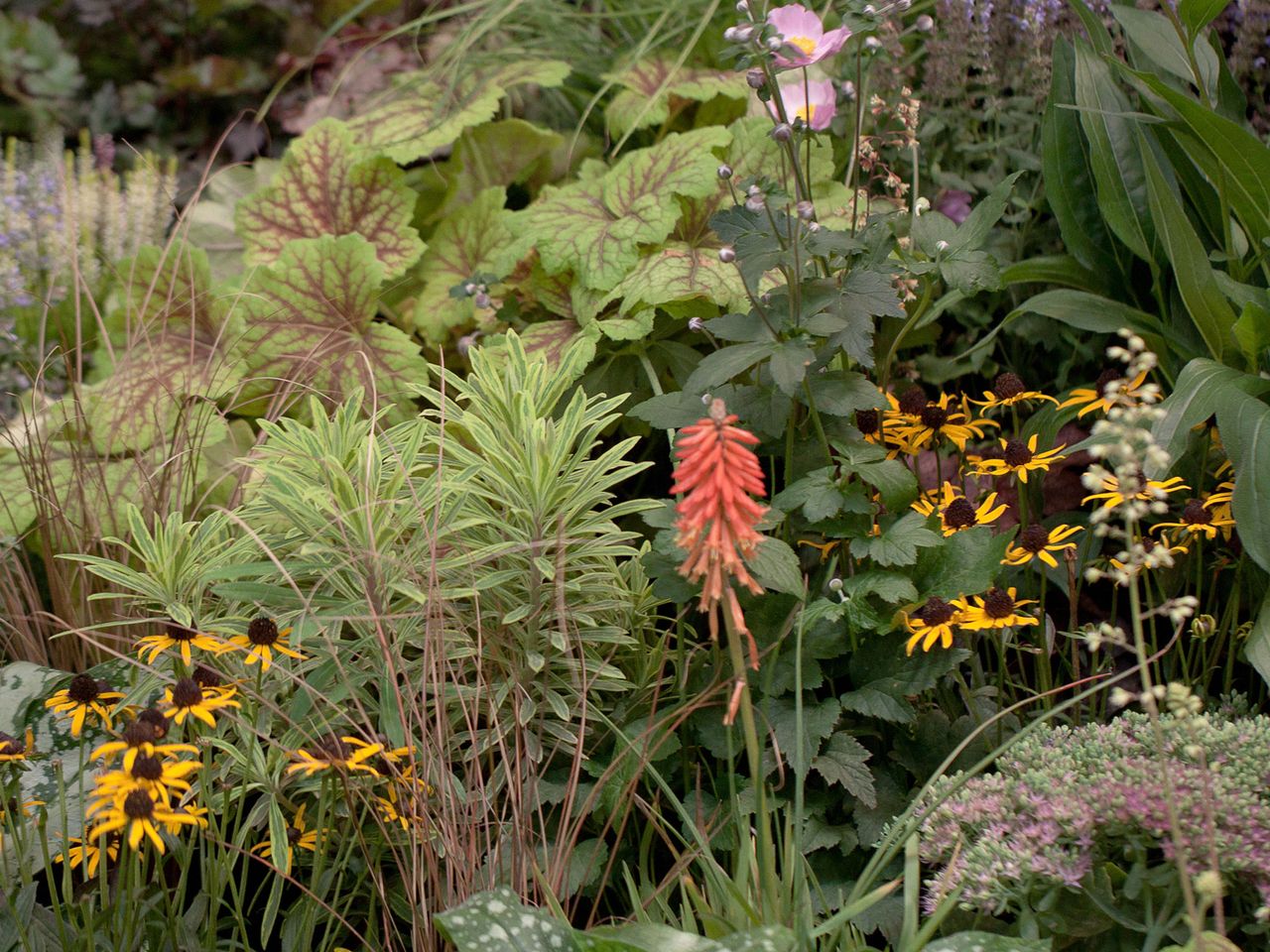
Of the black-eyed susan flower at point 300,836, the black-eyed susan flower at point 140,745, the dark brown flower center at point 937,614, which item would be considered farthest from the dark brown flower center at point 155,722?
the dark brown flower center at point 937,614

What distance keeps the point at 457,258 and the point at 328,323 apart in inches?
15.8

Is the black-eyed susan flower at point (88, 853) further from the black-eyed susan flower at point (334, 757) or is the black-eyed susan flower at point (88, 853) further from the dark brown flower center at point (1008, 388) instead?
the dark brown flower center at point (1008, 388)

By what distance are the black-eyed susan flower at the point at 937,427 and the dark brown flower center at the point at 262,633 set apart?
108cm

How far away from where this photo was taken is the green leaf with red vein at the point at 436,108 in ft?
9.20

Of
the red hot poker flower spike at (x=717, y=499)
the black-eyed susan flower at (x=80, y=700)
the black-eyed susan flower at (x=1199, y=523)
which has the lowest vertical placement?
the black-eyed susan flower at (x=1199, y=523)

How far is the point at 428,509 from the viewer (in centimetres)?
178

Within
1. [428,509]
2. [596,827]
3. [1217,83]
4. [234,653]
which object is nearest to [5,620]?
[234,653]

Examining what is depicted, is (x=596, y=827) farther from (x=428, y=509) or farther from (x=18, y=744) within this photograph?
(x=18, y=744)

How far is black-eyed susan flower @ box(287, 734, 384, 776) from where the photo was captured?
132 centimetres

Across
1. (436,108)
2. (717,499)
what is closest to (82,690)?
(717,499)

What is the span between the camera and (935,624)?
1.65 metres

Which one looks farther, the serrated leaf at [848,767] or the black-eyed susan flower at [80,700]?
the serrated leaf at [848,767]

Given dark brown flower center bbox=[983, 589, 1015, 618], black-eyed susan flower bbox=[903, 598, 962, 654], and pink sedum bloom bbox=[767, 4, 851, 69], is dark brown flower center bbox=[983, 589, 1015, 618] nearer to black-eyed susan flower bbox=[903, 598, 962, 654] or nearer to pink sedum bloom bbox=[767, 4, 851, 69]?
black-eyed susan flower bbox=[903, 598, 962, 654]

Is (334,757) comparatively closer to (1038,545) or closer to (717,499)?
(717,499)
